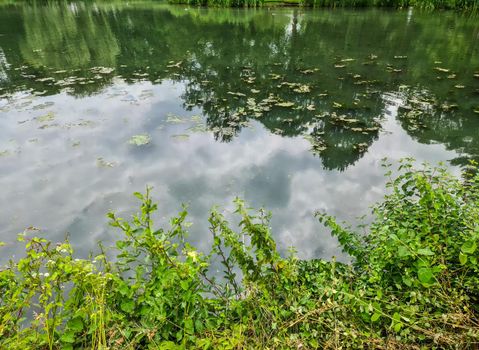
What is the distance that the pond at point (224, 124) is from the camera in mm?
5297

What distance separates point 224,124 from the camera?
8008mm

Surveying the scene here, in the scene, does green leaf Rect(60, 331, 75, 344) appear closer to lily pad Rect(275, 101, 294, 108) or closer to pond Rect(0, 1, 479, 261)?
pond Rect(0, 1, 479, 261)

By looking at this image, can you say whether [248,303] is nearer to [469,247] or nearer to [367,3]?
[469,247]

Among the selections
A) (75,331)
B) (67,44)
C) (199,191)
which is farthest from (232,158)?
(67,44)

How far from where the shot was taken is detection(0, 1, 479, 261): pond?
530cm

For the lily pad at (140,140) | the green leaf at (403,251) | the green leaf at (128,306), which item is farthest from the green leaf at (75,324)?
the lily pad at (140,140)

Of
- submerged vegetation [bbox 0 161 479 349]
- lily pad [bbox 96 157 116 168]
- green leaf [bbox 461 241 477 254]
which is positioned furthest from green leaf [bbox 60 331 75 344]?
lily pad [bbox 96 157 116 168]

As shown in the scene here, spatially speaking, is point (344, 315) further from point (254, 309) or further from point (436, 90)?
point (436, 90)

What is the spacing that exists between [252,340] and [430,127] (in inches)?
295

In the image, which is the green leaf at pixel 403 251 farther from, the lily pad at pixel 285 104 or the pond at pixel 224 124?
the lily pad at pixel 285 104

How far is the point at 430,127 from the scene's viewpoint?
7691 mm

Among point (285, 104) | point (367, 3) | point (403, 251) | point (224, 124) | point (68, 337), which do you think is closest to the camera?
point (68, 337)

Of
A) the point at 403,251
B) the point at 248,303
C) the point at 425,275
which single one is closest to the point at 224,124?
the point at 248,303

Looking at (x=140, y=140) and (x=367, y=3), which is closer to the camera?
(x=140, y=140)
